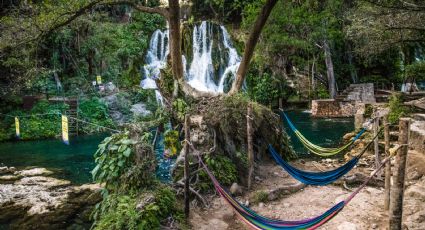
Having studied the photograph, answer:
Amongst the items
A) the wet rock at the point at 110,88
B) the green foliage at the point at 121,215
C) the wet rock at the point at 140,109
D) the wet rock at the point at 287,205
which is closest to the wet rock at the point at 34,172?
the green foliage at the point at 121,215

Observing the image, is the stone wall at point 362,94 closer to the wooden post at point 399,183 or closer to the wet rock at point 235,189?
the wet rock at point 235,189

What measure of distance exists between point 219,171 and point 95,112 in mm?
10904

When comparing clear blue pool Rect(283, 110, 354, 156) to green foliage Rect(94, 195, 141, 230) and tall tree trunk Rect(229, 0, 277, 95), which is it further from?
green foliage Rect(94, 195, 141, 230)

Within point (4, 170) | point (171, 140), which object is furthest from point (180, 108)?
point (4, 170)

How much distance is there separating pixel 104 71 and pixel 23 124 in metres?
5.54

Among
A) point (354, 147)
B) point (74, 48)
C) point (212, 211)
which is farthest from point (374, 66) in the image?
point (212, 211)

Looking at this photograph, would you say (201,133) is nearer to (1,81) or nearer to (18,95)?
(18,95)

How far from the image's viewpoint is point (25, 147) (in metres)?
11.8

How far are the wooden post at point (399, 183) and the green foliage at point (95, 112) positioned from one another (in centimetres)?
1310

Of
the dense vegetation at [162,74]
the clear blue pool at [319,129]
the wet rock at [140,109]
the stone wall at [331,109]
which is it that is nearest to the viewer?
the dense vegetation at [162,74]

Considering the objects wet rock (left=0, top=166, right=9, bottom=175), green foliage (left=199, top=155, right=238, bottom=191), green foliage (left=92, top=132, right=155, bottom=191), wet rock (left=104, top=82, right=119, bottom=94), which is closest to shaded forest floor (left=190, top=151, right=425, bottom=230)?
green foliage (left=199, top=155, right=238, bottom=191)

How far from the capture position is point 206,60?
1778cm

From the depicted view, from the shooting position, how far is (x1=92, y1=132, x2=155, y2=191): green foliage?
14.4ft

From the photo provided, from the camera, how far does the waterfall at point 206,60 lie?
1745 cm
